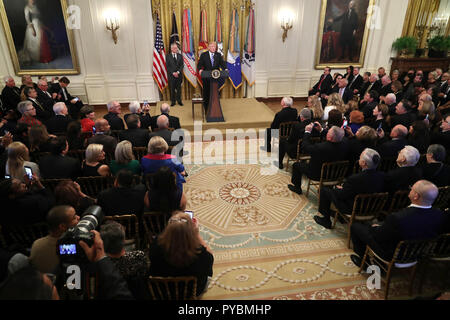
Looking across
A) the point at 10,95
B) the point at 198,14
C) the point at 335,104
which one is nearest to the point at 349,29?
the point at 198,14

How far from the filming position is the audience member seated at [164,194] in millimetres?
2925

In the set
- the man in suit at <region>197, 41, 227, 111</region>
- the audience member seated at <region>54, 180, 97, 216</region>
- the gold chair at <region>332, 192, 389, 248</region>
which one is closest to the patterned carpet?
the gold chair at <region>332, 192, 389, 248</region>

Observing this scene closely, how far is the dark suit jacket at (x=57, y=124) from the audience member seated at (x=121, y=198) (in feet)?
9.11

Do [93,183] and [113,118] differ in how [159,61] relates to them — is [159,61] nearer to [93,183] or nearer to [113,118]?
[113,118]

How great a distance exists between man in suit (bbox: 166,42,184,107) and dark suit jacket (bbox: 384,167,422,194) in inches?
256

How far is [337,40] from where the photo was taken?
31.1 feet

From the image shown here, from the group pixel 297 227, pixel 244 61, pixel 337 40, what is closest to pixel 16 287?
pixel 297 227

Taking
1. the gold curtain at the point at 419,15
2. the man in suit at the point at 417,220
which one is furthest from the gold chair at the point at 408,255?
the gold curtain at the point at 419,15

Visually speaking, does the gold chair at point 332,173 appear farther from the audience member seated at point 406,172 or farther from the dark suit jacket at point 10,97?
the dark suit jacket at point 10,97

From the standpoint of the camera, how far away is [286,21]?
8.80 meters

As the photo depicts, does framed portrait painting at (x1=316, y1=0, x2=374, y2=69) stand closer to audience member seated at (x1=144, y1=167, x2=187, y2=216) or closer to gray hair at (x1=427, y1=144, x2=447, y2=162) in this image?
gray hair at (x1=427, y1=144, x2=447, y2=162)

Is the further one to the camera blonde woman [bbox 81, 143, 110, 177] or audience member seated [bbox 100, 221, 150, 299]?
blonde woman [bbox 81, 143, 110, 177]

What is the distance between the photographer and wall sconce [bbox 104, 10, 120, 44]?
26.4 ft

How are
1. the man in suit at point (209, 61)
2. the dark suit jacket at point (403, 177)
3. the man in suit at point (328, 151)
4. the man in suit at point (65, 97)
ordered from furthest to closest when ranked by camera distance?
the man in suit at point (209, 61)
the man in suit at point (65, 97)
the man in suit at point (328, 151)
the dark suit jacket at point (403, 177)
